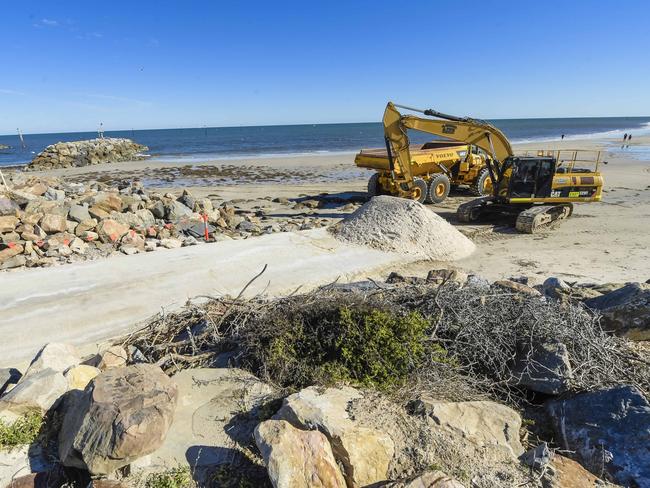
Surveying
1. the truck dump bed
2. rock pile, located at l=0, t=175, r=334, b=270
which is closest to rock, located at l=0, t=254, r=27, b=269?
rock pile, located at l=0, t=175, r=334, b=270

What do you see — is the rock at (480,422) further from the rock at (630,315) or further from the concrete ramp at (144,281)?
the concrete ramp at (144,281)

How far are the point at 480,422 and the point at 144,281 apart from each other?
6.79 m

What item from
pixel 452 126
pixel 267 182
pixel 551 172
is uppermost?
pixel 452 126

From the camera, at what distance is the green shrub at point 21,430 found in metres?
3.33

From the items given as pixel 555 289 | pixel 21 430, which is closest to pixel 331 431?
pixel 21 430

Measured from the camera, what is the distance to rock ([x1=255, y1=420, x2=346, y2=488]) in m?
2.60

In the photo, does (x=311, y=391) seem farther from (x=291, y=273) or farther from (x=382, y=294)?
(x=291, y=273)

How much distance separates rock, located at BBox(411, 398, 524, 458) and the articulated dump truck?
38.3 feet

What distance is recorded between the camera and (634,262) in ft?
31.2

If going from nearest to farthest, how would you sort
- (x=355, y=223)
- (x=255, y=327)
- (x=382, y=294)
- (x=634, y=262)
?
(x=255, y=327), (x=382, y=294), (x=634, y=262), (x=355, y=223)

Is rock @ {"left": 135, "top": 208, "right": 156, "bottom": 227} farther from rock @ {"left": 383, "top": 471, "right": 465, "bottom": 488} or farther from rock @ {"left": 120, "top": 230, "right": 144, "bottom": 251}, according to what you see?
rock @ {"left": 383, "top": 471, "right": 465, "bottom": 488}

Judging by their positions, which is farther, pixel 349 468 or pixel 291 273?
pixel 291 273

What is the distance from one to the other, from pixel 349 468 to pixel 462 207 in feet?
38.5

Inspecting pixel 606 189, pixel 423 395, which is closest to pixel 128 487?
pixel 423 395
